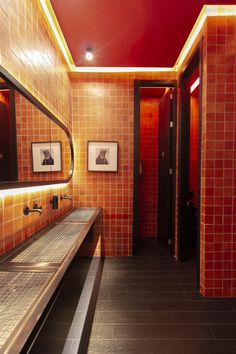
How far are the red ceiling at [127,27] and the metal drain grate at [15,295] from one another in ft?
7.60

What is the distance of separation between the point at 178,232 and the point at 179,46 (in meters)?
2.55

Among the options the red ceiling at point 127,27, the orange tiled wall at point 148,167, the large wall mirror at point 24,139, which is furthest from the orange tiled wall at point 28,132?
the orange tiled wall at point 148,167

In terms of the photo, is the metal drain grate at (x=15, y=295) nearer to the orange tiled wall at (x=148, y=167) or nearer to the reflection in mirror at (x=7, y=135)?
the reflection in mirror at (x=7, y=135)

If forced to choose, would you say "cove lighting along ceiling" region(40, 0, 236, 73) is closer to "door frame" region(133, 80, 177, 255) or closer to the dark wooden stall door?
"door frame" region(133, 80, 177, 255)

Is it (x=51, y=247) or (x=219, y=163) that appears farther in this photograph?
(x=219, y=163)

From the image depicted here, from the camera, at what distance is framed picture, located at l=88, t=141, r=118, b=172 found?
3475 mm

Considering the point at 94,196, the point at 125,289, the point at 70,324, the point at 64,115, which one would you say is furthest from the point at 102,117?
the point at 70,324

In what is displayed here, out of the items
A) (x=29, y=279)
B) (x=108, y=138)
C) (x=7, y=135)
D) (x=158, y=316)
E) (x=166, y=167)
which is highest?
(x=108, y=138)

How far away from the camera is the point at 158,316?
82.4 inches

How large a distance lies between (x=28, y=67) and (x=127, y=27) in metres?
1.28

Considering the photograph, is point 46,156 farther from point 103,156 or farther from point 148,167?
point 148,167

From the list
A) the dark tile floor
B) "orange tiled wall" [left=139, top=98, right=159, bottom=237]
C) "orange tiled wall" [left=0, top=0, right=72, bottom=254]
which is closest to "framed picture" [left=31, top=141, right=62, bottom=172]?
"orange tiled wall" [left=0, top=0, right=72, bottom=254]

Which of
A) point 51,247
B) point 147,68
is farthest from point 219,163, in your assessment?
point 147,68

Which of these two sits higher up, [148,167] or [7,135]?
[7,135]
